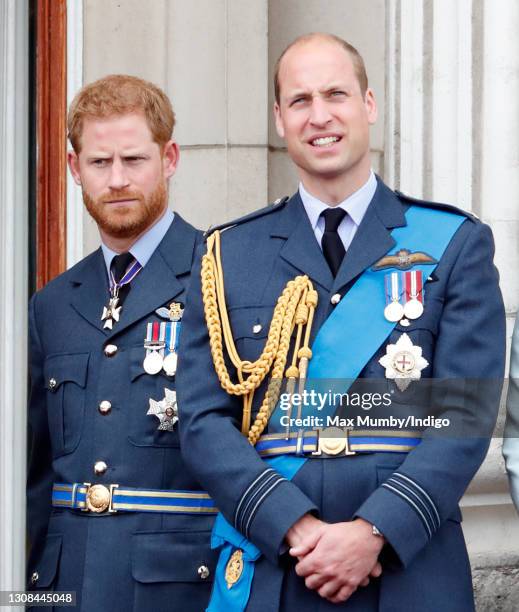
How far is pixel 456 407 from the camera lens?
321cm

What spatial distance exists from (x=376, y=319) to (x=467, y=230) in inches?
11.7

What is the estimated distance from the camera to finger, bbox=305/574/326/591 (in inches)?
121

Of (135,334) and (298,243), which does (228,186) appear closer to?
(135,334)

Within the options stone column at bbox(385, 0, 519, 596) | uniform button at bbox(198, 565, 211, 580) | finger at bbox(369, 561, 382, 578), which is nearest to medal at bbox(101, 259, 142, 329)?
uniform button at bbox(198, 565, 211, 580)

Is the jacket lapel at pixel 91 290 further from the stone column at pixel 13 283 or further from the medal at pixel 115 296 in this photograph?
the stone column at pixel 13 283

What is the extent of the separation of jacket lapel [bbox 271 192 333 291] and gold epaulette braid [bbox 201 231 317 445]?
33mm

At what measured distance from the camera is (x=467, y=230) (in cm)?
336

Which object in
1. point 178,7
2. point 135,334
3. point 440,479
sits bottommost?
point 440,479

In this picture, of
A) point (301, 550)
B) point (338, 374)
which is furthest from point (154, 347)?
point (301, 550)

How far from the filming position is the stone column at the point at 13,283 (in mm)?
3312

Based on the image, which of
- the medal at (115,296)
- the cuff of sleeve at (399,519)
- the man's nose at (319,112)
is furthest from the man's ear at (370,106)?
the cuff of sleeve at (399,519)

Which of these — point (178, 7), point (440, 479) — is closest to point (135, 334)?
point (440, 479)

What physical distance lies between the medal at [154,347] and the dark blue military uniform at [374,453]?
1.08 feet

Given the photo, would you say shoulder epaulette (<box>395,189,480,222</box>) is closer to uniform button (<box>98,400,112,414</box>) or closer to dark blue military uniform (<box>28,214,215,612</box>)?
dark blue military uniform (<box>28,214,215,612</box>)
